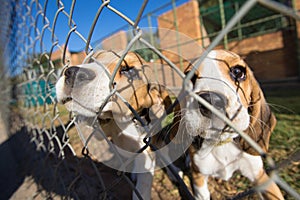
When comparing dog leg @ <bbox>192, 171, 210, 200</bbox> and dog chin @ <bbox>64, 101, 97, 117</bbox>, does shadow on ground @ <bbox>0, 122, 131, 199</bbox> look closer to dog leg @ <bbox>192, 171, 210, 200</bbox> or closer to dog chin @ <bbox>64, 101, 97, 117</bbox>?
dog chin @ <bbox>64, 101, 97, 117</bbox>

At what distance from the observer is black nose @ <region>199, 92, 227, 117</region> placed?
Result: 0.88 metres

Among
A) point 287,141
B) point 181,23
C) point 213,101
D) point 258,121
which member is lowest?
point 287,141

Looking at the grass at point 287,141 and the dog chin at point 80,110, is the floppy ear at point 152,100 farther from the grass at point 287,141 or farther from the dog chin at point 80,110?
the grass at point 287,141

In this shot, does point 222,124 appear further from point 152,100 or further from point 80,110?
point 80,110

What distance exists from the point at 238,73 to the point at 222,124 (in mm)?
540

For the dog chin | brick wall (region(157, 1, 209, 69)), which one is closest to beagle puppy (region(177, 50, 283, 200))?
the dog chin

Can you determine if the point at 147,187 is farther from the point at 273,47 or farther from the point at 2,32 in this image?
the point at 273,47

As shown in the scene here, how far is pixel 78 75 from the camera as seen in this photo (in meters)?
1.02

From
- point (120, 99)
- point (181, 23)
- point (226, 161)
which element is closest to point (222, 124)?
point (120, 99)

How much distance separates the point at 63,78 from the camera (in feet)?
3.43

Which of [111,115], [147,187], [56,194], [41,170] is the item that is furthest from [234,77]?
→ [41,170]

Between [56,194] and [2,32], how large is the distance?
2213 millimetres

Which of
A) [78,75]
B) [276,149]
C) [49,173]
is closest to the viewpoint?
[78,75]

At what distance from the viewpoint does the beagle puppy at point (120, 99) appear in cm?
103
